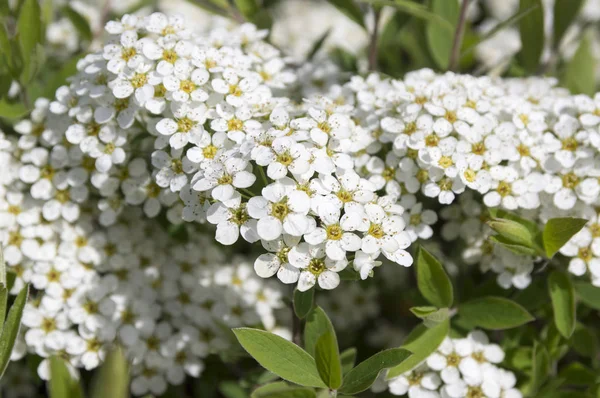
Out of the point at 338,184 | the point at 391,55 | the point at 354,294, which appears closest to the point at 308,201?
the point at 338,184

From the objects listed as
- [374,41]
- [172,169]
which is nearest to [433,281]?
[172,169]

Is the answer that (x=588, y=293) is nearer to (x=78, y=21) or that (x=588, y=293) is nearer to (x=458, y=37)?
(x=458, y=37)

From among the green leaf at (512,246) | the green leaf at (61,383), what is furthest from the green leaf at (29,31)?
the green leaf at (512,246)

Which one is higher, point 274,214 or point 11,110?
point 274,214

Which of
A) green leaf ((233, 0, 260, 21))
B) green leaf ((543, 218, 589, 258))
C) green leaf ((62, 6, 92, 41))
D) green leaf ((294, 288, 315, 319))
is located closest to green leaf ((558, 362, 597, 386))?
green leaf ((543, 218, 589, 258))

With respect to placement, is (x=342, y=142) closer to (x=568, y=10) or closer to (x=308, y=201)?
(x=308, y=201)

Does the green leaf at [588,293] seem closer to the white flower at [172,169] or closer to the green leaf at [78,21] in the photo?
the white flower at [172,169]
